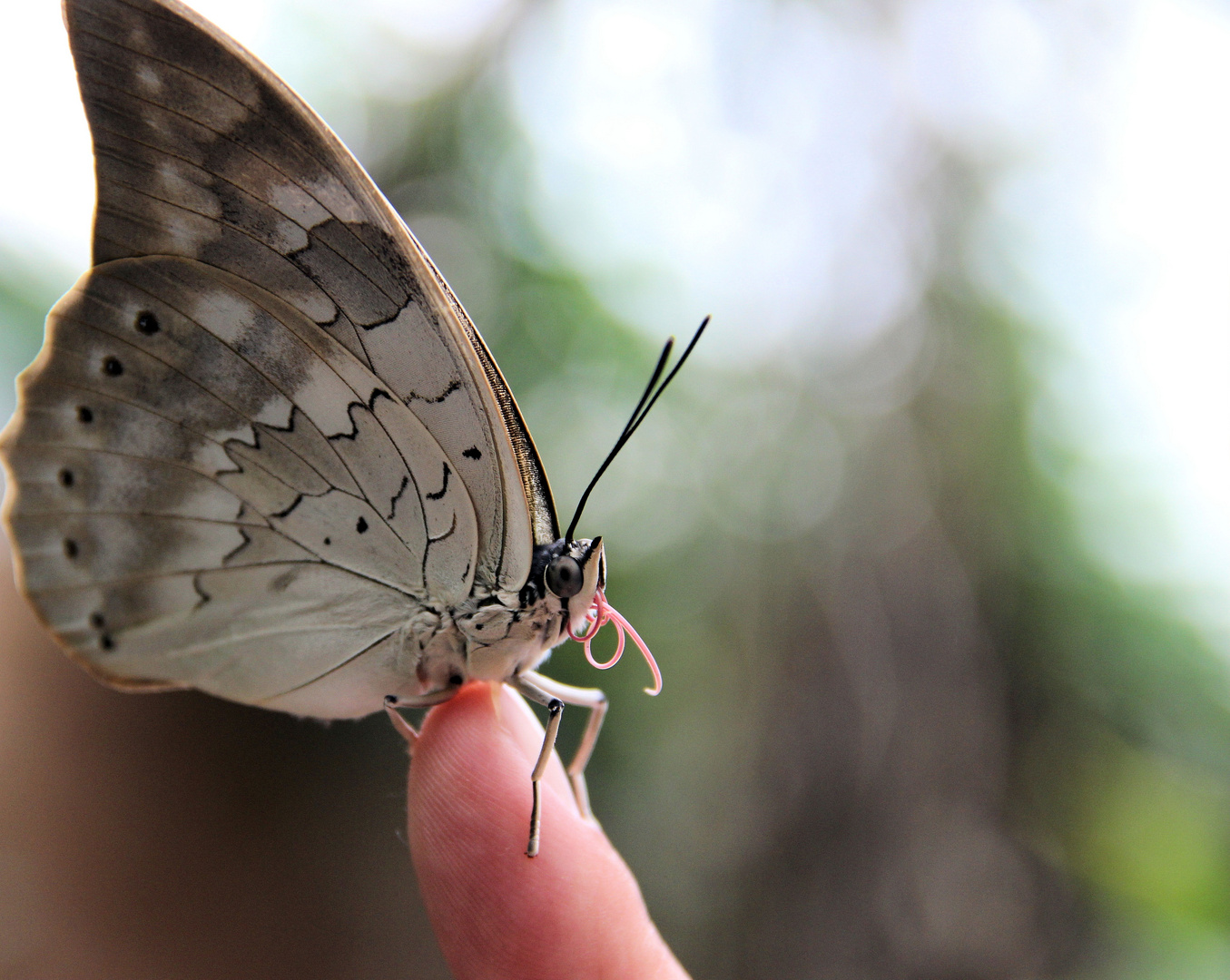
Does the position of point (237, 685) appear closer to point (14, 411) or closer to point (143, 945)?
point (14, 411)

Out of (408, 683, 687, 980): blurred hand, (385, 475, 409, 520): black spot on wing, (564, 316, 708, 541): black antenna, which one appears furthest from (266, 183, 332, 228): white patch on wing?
(408, 683, 687, 980): blurred hand

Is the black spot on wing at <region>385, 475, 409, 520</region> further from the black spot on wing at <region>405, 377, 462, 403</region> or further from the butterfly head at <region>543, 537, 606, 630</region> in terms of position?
the butterfly head at <region>543, 537, 606, 630</region>

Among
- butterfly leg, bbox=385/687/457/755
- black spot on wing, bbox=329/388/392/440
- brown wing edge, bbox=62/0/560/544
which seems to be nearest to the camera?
brown wing edge, bbox=62/0/560/544

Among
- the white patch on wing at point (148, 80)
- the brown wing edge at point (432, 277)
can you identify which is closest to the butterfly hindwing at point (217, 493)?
the brown wing edge at point (432, 277)

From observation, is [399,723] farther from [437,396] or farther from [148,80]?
[148,80]

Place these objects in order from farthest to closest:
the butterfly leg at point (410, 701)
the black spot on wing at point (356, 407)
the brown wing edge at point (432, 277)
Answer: the butterfly leg at point (410, 701) < the black spot on wing at point (356, 407) < the brown wing edge at point (432, 277)

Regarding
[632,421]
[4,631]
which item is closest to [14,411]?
[632,421]

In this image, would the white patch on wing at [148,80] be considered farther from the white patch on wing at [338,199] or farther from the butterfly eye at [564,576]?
the butterfly eye at [564,576]
